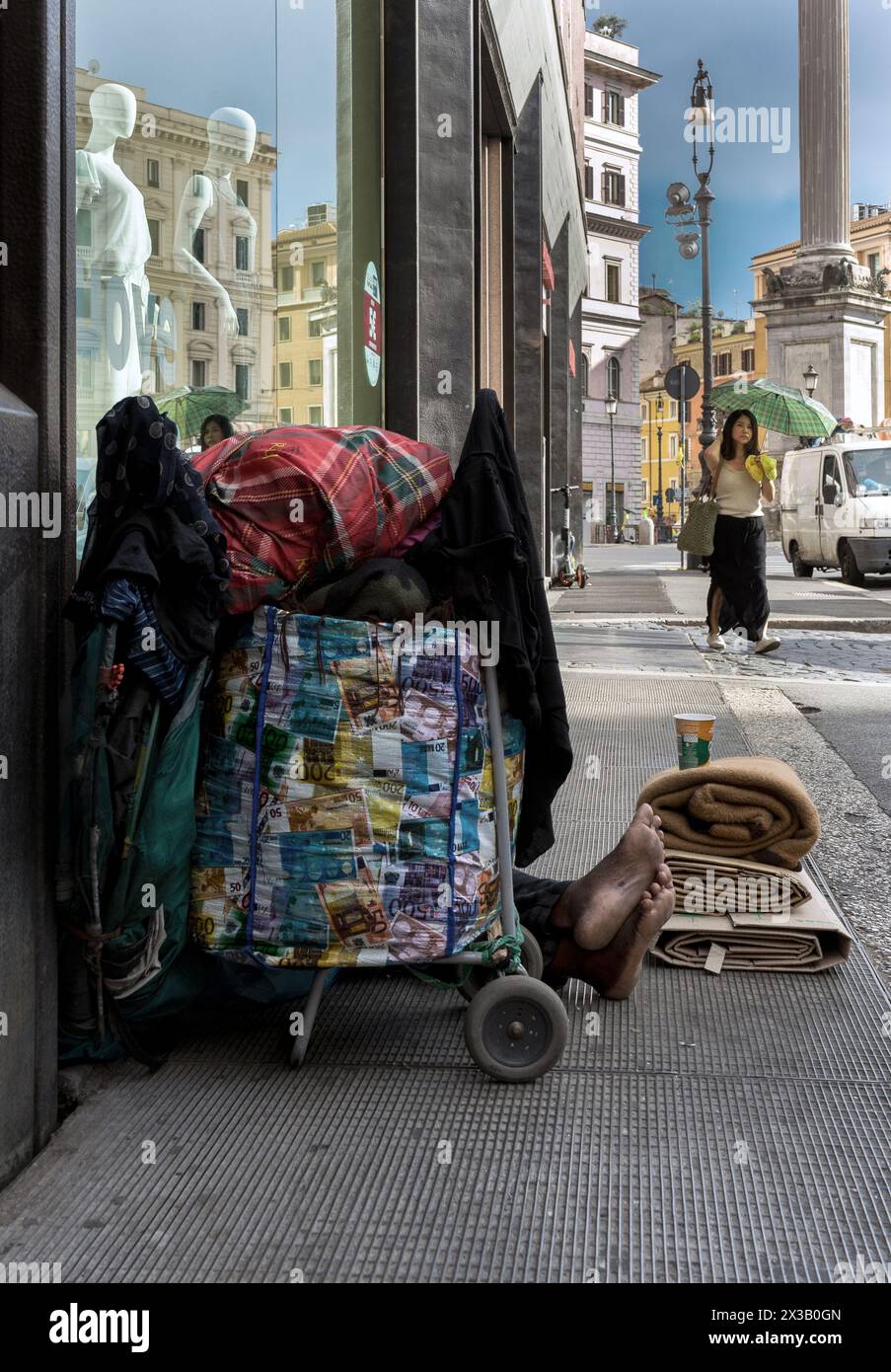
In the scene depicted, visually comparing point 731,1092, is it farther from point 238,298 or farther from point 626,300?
point 626,300

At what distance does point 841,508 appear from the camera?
2181 centimetres

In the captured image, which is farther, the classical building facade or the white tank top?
the classical building facade

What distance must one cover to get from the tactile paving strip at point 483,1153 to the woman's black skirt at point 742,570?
740 centimetres

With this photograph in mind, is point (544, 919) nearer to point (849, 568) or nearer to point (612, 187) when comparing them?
point (849, 568)

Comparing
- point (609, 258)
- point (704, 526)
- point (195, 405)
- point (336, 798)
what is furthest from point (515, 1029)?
point (609, 258)

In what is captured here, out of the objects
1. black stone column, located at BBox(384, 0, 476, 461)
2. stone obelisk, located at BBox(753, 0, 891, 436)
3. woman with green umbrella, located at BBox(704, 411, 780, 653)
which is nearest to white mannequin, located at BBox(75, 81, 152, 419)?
black stone column, located at BBox(384, 0, 476, 461)

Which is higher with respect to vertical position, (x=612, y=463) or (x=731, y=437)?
(x=612, y=463)

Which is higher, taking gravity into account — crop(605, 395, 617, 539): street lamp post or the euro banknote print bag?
crop(605, 395, 617, 539): street lamp post

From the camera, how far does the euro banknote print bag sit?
2.79 metres

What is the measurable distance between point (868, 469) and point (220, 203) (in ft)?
62.7

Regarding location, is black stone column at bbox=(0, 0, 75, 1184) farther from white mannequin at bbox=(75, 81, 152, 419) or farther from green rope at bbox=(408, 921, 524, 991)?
white mannequin at bbox=(75, 81, 152, 419)

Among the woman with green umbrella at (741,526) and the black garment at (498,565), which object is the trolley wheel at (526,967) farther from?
the woman with green umbrella at (741,526)

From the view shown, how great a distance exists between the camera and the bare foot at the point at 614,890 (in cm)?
318

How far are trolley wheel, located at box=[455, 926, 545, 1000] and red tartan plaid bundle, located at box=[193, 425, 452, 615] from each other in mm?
983
